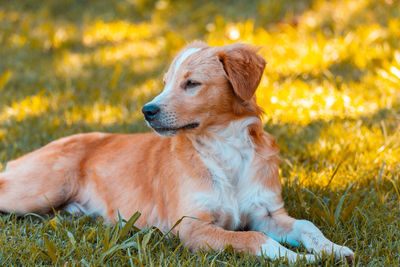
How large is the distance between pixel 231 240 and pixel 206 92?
3.27 feet

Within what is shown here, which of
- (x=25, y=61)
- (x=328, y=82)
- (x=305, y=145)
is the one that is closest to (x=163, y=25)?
(x=25, y=61)

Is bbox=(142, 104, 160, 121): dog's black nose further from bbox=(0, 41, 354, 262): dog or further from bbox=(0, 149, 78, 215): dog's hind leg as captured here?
bbox=(0, 149, 78, 215): dog's hind leg

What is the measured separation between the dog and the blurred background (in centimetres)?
126

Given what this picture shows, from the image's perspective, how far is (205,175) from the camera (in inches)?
132

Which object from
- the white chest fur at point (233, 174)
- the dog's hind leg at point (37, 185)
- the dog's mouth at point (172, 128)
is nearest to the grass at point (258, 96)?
the dog's hind leg at point (37, 185)

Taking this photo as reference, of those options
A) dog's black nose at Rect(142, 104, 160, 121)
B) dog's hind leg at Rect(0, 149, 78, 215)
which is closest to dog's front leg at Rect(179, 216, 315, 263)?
dog's black nose at Rect(142, 104, 160, 121)

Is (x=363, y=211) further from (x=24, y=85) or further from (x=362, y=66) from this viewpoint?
(x=24, y=85)

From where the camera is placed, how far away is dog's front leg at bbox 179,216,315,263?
289 cm

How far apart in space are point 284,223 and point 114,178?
4.43 ft

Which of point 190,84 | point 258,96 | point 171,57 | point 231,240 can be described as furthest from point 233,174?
point 171,57

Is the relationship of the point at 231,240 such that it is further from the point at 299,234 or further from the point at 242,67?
the point at 242,67

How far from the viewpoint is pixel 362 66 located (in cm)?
661

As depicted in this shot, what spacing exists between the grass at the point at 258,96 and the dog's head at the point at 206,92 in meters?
0.76

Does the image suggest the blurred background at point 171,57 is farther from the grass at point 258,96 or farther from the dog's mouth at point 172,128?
the dog's mouth at point 172,128
